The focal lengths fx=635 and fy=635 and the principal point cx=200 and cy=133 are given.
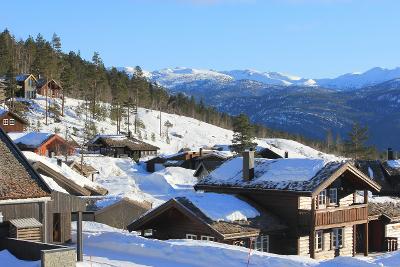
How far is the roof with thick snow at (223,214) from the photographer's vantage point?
28.1 metres

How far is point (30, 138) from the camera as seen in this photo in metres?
75.4

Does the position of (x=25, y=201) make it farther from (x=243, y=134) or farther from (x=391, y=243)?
(x=243, y=134)

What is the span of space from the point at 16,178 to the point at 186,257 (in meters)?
6.24

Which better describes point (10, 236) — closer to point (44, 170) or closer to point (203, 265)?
point (203, 265)

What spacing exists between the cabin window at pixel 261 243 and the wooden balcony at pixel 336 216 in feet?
6.47

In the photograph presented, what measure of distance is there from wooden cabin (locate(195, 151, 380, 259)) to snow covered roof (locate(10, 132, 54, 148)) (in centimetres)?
4214

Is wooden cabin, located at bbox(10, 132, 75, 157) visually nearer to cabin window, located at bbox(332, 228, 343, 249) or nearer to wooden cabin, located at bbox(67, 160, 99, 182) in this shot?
wooden cabin, located at bbox(67, 160, 99, 182)

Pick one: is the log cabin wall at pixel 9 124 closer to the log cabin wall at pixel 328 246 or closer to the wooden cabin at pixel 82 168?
the wooden cabin at pixel 82 168

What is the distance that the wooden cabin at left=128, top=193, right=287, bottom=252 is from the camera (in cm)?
2811

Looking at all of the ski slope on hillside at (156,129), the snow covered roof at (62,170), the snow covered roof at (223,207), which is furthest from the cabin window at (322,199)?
the ski slope on hillside at (156,129)

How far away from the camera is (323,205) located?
108 ft

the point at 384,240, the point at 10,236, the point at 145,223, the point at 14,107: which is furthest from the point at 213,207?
the point at 14,107

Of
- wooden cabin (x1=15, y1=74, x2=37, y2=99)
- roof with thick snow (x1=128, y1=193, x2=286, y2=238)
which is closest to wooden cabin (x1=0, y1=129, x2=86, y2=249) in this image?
roof with thick snow (x1=128, y1=193, x2=286, y2=238)

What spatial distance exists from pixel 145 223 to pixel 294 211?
7.37 m
